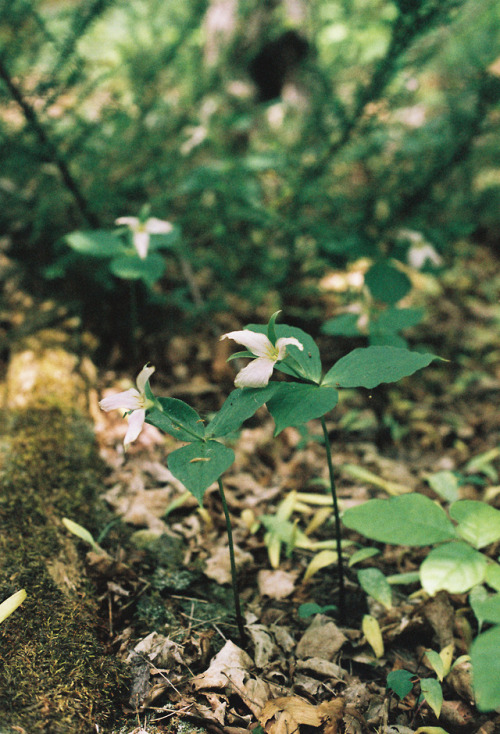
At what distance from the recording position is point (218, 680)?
3.77 feet

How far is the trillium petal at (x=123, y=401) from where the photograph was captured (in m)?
1.13

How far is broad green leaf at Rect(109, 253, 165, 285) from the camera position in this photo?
200 cm

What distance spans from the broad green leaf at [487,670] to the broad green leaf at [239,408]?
24.7 inches

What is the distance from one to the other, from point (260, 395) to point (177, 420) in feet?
0.78

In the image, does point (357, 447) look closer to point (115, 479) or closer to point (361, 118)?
point (115, 479)

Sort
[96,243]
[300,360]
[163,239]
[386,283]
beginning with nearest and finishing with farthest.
Answer: [300,360], [96,243], [163,239], [386,283]

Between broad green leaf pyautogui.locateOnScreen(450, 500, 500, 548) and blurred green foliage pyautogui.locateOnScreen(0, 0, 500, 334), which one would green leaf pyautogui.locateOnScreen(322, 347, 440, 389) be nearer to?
broad green leaf pyautogui.locateOnScreen(450, 500, 500, 548)

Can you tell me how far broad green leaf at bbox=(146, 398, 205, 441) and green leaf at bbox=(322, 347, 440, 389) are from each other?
1.20 feet

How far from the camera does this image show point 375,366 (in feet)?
3.74

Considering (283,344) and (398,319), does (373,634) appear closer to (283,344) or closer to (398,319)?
(283,344)

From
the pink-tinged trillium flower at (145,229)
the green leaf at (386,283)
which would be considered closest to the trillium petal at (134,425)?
the pink-tinged trillium flower at (145,229)

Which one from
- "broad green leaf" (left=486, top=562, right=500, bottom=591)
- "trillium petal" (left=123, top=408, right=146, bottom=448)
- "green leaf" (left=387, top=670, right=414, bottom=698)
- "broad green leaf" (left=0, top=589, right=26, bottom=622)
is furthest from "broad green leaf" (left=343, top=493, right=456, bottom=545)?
"broad green leaf" (left=0, top=589, right=26, bottom=622)

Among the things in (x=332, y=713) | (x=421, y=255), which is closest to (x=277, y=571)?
(x=332, y=713)

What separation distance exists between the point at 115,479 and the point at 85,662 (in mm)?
780
